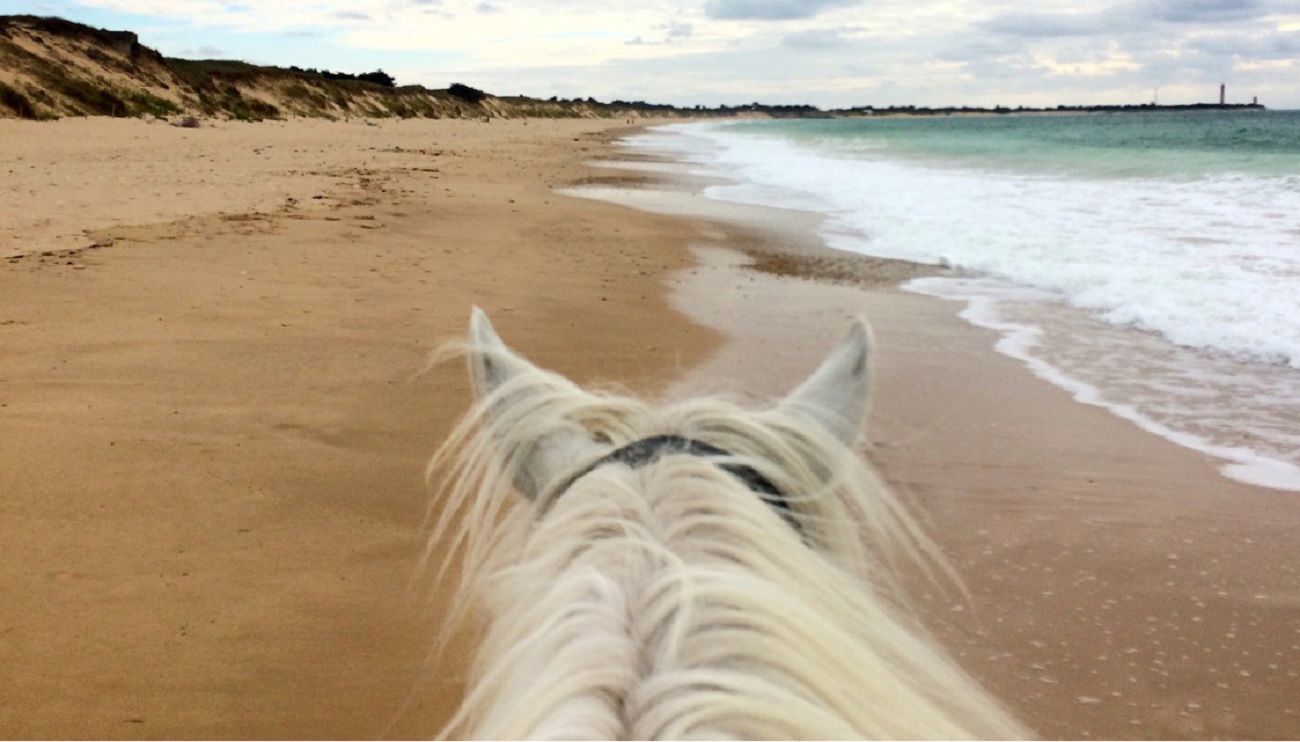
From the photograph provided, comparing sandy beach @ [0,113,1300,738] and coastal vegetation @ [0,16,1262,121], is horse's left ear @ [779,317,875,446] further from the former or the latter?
coastal vegetation @ [0,16,1262,121]

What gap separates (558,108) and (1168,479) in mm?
93439

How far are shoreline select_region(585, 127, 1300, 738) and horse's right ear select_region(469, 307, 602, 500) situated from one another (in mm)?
1563

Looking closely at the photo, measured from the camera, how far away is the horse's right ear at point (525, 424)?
1170 millimetres

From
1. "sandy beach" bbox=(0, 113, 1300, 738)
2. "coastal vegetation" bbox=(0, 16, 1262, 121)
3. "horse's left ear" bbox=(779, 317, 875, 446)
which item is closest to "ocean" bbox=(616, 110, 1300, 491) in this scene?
"sandy beach" bbox=(0, 113, 1300, 738)

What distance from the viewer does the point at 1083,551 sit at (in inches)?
115

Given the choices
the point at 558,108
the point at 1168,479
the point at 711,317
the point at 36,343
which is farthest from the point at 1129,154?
the point at 558,108

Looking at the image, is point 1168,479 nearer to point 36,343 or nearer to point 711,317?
point 711,317

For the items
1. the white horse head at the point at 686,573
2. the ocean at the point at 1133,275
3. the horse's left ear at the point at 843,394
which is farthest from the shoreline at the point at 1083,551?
the horse's left ear at the point at 843,394

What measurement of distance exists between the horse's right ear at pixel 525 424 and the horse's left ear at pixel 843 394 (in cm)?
28

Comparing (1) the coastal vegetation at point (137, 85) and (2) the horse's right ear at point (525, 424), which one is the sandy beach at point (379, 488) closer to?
(2) the horse's right ear at point (525, 424)

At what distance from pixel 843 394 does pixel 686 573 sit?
43 centimetres

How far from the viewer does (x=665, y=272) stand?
7.87m

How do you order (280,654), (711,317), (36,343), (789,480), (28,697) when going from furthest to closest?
(711,317) → (36,343) → (280,654) → (28,697) → (789,480)

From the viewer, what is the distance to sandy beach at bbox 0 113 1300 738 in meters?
2.25
